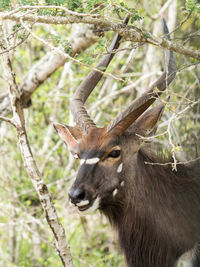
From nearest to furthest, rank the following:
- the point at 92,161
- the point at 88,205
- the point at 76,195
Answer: the point at 76,195
the point at 88,205
the point at 92,161

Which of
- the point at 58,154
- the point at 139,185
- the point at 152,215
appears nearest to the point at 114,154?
the point at 139,185

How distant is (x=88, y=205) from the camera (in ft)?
14.0

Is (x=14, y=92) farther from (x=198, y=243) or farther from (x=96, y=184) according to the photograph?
(x=198, y=243)

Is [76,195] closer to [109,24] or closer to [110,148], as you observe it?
[110,148]

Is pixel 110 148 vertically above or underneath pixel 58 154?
above

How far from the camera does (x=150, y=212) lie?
474cm

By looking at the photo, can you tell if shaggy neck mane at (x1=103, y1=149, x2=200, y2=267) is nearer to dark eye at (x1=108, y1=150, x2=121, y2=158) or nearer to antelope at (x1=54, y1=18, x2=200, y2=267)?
antelope at (x1=54, y1=18, x2=200, y2=267)

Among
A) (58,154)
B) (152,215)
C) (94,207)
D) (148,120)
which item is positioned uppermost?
(148,120)

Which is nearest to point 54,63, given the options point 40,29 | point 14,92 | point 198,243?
point 14,92

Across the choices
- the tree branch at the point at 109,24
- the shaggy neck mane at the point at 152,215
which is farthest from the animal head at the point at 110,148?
the tree branch at the point at 109,24

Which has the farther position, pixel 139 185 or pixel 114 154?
pixel 139 185

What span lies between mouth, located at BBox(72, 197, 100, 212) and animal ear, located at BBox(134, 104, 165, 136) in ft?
2.88

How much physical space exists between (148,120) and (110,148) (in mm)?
515

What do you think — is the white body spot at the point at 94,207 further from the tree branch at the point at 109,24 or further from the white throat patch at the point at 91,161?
the tree branch at the point at 109,24
